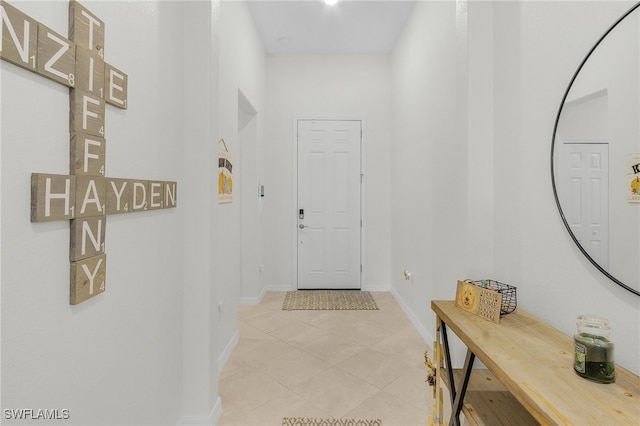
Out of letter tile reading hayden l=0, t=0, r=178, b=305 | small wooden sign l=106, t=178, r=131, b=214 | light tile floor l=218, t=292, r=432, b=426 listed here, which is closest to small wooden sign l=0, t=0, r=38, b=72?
letter tile reading hayden l=0, t=0, r=178, b=305

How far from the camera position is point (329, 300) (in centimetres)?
394

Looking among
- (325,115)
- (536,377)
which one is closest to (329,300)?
(325,115)

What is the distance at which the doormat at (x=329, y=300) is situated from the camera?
146 inches

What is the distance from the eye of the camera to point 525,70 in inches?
59.0

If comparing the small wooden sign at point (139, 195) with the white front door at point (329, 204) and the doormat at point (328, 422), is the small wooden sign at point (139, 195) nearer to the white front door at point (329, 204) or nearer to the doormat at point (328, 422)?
the doormat at point (328, 422)

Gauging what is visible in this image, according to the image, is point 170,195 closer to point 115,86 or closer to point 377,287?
point 115,86

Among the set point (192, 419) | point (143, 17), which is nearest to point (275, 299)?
point (192, 419)

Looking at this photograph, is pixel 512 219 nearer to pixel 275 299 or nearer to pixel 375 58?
pixel 275 299

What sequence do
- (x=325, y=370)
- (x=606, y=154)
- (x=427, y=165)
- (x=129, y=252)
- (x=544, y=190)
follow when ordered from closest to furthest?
(x=606, y=154), (x=129, y=252), (x=544, y=190), (x=325, y=370), (x=427, y=165)

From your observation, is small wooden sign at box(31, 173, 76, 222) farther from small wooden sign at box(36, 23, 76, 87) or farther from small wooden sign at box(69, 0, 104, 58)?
small wooden sign at box(69, 0, 104, 58)

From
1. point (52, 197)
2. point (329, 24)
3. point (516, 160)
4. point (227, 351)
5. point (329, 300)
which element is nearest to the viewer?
point (52, 197)

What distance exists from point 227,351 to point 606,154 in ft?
8.32

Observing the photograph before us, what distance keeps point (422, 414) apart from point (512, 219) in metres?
1.19

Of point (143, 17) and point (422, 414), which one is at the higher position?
point (143, 17)
